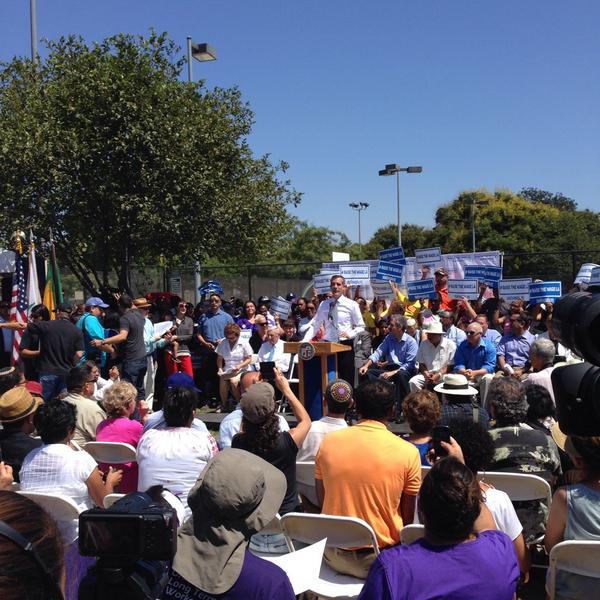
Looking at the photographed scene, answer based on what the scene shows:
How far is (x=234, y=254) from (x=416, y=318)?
8.43 meters

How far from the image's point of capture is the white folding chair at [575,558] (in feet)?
10.1

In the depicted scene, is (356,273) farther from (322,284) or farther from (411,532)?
(411,532)

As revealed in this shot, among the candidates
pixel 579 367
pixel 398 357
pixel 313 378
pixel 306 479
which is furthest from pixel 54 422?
pixel 398 357

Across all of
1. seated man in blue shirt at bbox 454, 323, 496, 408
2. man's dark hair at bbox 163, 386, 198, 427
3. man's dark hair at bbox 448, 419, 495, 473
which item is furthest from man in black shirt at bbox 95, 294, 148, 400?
man's dark hair at bbox 448, 419, 495, 473

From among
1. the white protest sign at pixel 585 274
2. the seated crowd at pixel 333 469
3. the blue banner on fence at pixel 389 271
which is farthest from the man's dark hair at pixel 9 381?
the white protest sign at pixel 585 274

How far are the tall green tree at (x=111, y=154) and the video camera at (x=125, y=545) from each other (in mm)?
14393

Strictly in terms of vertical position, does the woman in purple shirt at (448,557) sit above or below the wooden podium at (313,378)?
above

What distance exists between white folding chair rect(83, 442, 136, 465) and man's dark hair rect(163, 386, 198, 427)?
0.58 m

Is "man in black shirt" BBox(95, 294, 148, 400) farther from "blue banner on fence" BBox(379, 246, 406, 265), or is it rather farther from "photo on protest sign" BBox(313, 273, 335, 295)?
"blue banner on fence" BBox(379, 246, 406, 265)

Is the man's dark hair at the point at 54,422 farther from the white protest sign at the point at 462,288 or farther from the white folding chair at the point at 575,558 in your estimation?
the white protest sign at the point at 462,288

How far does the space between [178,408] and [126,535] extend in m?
3.09

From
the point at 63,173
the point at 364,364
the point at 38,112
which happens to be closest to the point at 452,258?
the point at 364,364

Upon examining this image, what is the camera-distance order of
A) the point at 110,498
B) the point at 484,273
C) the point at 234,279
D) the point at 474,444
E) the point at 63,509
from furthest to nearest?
the point at 234,279, the point at 484,273, the point at 110,498, the point at 63,509, the point at 474,444

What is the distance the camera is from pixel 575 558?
10.3ft
